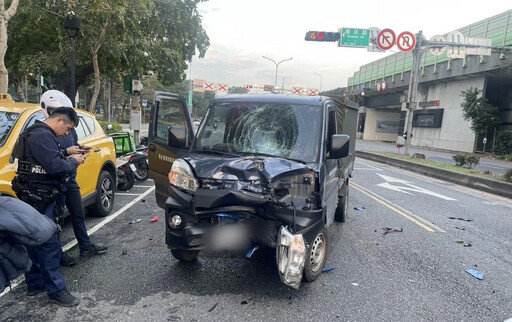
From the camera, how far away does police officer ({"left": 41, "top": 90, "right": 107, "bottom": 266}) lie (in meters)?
3.79

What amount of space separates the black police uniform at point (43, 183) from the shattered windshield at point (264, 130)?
157 cm

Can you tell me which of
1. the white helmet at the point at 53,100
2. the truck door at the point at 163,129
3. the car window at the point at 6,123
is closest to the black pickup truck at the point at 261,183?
the truck door at the point at 163,129

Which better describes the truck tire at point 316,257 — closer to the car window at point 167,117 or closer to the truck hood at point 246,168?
the truck hood at point 246,168

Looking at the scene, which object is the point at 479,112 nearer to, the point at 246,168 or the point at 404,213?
the point at 404,213

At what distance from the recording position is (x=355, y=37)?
19.2 m

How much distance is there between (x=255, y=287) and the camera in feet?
12.3

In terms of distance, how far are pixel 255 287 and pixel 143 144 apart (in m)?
7.10

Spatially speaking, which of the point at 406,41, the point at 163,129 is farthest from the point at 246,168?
the point at 406,41

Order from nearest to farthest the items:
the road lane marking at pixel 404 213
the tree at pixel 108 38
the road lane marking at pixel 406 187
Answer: the road lane marking at pixel 404 213 < the road lane marking at pixel 406 187 < the tree at pixel 108 38

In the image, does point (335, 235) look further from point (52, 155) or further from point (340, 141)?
point (52, 155)

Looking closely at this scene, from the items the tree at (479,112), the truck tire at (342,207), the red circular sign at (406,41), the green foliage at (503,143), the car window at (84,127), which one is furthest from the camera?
the tree at (479,112)

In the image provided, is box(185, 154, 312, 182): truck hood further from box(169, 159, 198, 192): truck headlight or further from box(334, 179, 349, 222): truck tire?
box(334, 179, 349, 222): truck tire

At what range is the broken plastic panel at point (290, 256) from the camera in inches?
128

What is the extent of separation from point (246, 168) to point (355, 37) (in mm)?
17927
